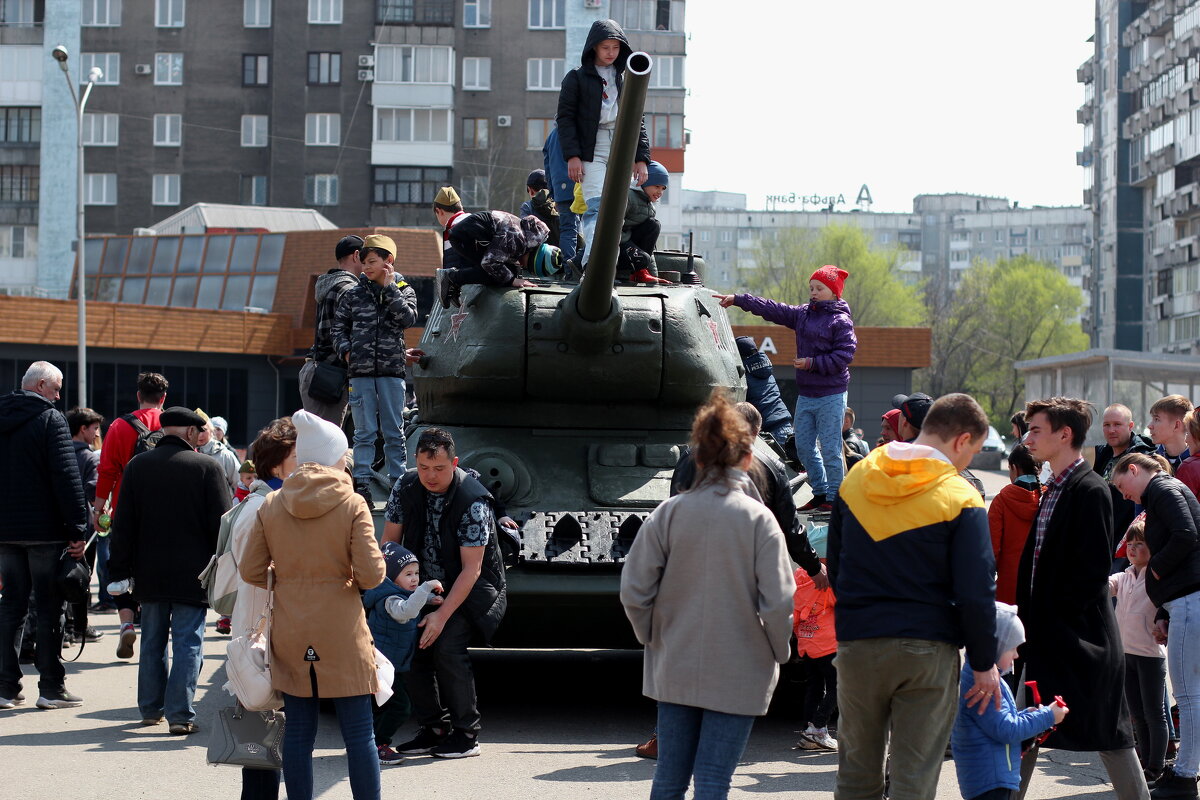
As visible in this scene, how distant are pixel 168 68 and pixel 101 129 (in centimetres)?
351

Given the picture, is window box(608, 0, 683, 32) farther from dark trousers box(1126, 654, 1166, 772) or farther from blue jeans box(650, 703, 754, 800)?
blue jeans box(650, 703, 754, 800)

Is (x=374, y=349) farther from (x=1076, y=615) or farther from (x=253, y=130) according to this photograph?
(x=253, y=130)

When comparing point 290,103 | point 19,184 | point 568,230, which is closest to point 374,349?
point 568,230

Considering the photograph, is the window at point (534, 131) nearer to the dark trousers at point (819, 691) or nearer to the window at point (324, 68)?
the window at point (324, 68)

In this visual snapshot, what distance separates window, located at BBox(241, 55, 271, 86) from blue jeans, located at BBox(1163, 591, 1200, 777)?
52.3 m

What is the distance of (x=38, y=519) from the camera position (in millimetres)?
9953

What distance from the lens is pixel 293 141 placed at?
5662 centimetres

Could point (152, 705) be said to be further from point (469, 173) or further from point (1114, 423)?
point (469, 173)

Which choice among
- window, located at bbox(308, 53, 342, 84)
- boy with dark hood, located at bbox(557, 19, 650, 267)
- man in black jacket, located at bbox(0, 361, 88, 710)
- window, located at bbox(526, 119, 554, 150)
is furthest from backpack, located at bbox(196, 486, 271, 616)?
window, located at bbox(308, 53, 342, 84)

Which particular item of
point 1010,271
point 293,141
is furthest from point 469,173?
point 1010,271

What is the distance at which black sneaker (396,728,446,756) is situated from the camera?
8844 mm

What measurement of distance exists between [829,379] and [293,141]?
48.4 m

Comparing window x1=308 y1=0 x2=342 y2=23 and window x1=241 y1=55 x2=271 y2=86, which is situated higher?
window x1=308 y1=0 x2=342 y2=23

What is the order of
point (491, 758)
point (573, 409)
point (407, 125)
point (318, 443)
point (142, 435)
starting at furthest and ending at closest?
point (407, 125)
point (142, 435)
point (573, 409)
point (491, 758)
point (318, 443)
